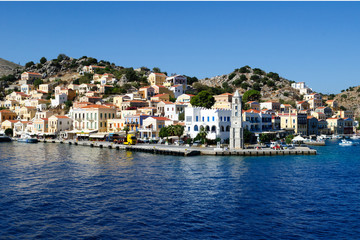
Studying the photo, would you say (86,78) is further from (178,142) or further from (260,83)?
(178,142)

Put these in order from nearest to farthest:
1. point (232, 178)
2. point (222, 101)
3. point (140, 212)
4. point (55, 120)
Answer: point (140, 212)
point (232, 178)
point (55, 120)
point (222, 101)

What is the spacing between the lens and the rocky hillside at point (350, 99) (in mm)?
151637

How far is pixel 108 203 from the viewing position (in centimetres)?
2659

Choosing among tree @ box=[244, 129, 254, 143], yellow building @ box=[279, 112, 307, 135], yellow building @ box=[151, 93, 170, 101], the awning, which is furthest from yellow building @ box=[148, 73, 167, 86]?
tree @ box=[244, 129, 254, 143]

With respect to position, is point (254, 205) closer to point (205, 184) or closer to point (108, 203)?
point (205, 184)

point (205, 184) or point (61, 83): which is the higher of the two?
point (61, 83)

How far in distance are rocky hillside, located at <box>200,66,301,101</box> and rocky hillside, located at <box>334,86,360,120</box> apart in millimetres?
22924

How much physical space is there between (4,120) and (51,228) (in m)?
101

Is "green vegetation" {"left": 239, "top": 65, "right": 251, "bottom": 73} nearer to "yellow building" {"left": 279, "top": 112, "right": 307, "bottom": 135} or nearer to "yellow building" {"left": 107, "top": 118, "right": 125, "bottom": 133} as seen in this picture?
"yellow building" {"left": 279, "top": 112, "right": 307, "bottom": 135}

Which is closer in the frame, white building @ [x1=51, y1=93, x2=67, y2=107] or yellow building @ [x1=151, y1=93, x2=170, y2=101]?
yellow building @ [x1=151, y1=93, x2=170, y2=101]

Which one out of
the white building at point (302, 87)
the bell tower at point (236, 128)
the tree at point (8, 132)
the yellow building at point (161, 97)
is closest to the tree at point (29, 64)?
the tree at point (8, 132)

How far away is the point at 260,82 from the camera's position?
162 metres

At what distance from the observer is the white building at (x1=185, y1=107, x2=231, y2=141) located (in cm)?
6475

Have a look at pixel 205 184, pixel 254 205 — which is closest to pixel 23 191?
pixel 205 184
